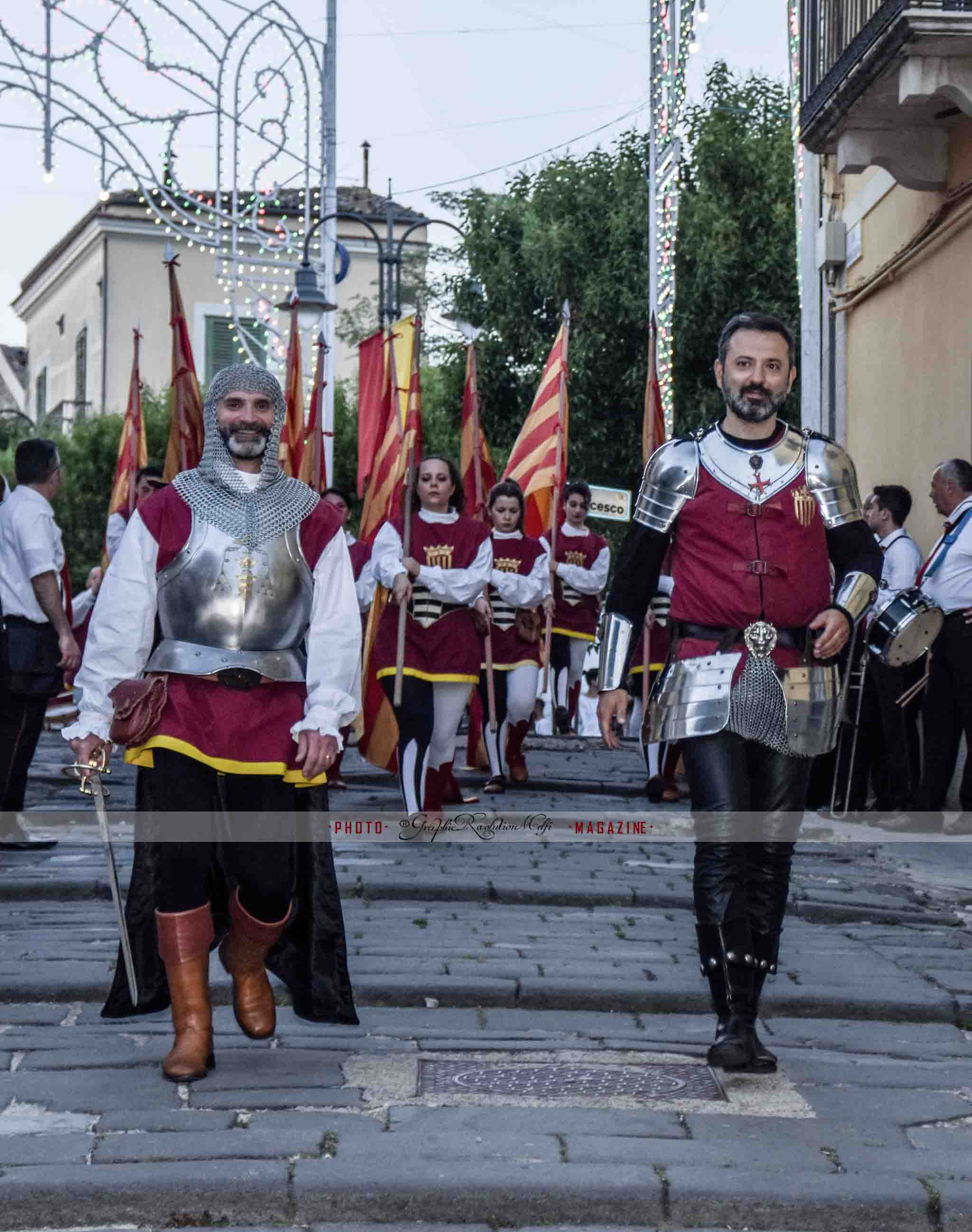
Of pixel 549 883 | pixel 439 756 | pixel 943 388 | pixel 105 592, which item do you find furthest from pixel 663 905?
pixel 943 388

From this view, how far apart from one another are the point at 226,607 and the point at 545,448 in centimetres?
→ 1065

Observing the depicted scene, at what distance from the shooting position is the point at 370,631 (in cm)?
1151

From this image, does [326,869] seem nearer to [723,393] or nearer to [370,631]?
[723,393]

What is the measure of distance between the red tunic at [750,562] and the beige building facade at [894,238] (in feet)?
22.2

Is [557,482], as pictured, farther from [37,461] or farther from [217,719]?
[217,719]

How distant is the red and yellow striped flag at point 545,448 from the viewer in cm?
1565

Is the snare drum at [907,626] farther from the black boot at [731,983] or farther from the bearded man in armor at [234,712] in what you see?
the bearded man in armor at [234,712]

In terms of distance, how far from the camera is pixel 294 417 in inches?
535

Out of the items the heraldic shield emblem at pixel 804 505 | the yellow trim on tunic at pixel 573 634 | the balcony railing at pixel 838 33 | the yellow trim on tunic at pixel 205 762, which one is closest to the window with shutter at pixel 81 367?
the yellow trim on tunic at pixel 573 634

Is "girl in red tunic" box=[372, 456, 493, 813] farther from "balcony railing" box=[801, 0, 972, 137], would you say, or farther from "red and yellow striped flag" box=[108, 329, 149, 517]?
"red and yellow striped flag" box=[108, 329, 149, 517]

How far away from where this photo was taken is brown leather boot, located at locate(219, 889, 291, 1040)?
17.9 ft

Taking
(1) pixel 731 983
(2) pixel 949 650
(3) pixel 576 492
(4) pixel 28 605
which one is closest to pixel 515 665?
(2) pixel 949 650

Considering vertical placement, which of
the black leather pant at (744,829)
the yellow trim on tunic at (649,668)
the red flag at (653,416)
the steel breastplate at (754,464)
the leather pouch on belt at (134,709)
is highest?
the red flag at (653,416)

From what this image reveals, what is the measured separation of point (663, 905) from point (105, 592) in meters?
3.58
